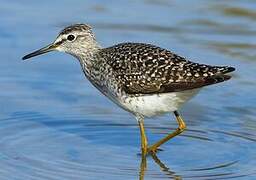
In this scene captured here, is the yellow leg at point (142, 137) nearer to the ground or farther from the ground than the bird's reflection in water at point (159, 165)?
farther from the ground

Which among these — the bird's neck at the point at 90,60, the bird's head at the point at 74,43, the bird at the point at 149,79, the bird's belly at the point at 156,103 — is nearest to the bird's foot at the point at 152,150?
the bird at the point at 149,79

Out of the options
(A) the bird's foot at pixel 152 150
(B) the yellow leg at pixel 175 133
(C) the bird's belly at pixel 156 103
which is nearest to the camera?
(C) the bird's belly at pixel 156 103

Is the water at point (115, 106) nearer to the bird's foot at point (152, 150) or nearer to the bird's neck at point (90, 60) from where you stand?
the bird's foot at point (152, 150)

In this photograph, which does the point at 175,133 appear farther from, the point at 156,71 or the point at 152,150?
the point at 156,71

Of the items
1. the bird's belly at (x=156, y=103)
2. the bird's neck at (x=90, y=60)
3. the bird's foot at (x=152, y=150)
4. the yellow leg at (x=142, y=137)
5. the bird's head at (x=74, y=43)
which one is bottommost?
the bird's foot at (x=152, y=150)

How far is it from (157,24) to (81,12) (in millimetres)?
1326

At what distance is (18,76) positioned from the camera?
41.2 feet

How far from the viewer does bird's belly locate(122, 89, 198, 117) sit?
33.3 feet

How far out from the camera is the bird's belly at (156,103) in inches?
400

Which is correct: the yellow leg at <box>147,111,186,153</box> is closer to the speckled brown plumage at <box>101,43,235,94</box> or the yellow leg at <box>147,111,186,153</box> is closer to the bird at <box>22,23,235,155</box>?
the bird at <box>22,23,235,155</box>

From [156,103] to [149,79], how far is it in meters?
0.28

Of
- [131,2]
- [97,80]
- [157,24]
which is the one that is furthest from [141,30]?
[97,80]

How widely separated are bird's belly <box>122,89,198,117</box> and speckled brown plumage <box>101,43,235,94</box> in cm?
8

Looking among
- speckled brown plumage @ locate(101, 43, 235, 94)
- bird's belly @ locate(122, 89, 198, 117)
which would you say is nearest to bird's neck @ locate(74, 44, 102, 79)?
speckled brown plumage @ locate(101, 43, 235, 94)
